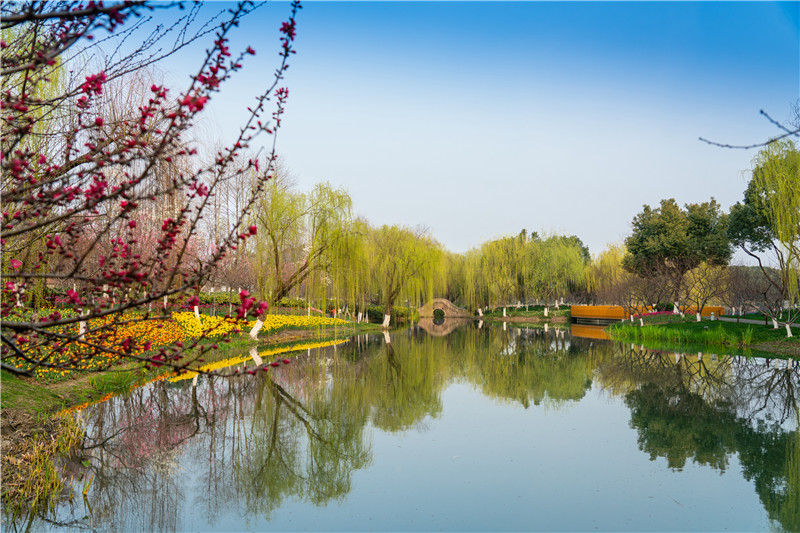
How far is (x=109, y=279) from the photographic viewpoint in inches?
93.5

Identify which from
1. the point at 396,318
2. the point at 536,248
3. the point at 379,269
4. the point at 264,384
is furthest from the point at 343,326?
the point at 536,248

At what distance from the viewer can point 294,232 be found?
2186 cm

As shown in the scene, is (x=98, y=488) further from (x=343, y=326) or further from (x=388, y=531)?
(x=343, y=326)

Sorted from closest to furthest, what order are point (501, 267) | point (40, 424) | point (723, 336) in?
point (40, 424) → point (723, 336) → point (501, 267)

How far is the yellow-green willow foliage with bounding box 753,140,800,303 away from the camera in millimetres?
18922

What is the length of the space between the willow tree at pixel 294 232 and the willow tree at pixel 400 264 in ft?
29.9

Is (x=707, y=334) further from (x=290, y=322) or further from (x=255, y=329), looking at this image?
(x=255, y=329)

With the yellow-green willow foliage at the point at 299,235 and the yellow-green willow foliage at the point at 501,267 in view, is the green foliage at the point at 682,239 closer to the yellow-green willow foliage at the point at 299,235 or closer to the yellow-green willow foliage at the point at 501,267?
the yellow-green willow foliage at the point at 501,267

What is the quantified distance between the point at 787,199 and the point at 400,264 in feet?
65.3

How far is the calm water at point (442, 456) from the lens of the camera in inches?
200

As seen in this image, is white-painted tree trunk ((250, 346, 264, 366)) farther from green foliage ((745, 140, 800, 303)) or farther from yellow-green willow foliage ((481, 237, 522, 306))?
yellow-green willow foliage ((481, 237, 522, 306))

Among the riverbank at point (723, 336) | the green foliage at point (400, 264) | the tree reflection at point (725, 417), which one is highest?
the green foliage at point (400, 264)

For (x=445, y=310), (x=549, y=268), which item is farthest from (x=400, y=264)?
(x=445, y=310)

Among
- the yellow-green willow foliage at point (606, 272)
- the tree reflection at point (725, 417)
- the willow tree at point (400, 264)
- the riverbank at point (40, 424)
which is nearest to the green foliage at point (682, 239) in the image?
the yellow-green willow foliage at point (606, 272)
